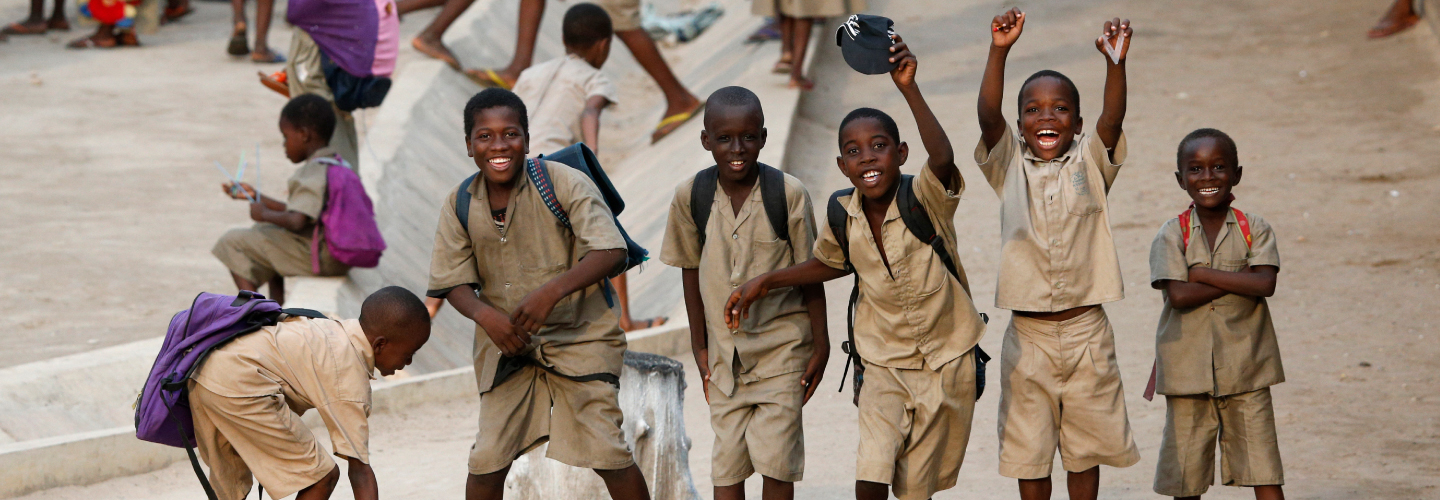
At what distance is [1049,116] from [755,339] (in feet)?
3.50

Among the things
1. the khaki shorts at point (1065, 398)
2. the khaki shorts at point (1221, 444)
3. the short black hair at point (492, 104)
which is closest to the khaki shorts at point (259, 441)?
the short black hair at point (492, 104)

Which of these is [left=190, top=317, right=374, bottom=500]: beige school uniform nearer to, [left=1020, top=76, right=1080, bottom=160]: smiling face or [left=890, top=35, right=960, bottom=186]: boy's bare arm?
[left=890, top=35, right=960, bottom=186]: boy's bare arm

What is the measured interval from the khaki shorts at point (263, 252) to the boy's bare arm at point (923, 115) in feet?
13.0

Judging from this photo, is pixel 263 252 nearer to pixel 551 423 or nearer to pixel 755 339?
pixel 551 423

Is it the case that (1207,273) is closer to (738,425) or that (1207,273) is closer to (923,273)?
Result: (923,273)

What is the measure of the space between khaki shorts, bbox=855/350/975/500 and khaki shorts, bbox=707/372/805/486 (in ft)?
0.66

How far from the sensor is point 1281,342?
625 cm

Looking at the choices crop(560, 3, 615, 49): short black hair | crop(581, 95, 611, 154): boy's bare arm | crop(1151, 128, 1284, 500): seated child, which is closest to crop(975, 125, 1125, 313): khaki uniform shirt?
crop(1151, 128, 1284, 500): seated child

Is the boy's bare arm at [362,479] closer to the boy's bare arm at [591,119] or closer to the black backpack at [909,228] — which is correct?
the black backpack at [909,228]

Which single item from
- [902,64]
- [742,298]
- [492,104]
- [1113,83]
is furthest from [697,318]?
[1113,83]

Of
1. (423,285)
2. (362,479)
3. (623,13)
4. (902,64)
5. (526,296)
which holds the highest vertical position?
(623,13)

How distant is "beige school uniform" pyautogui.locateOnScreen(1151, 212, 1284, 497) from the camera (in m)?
4.04

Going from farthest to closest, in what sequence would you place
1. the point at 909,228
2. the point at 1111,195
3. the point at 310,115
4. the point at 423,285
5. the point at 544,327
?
the point at 1111,195
the point at 423,285
the point at 310,115
the point at 544,327
the point at 909,228

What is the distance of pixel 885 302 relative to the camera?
12.6 ft
